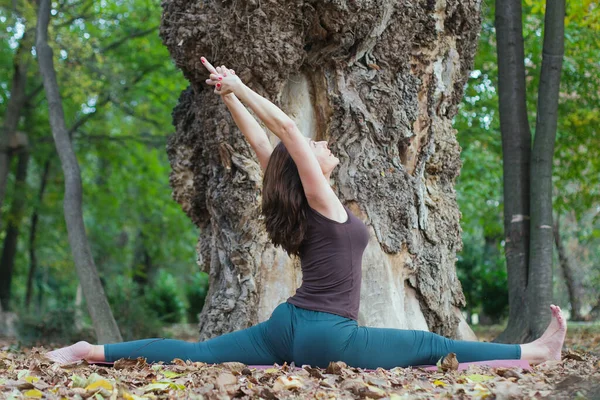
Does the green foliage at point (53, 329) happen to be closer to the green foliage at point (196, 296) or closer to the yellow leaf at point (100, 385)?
the green foliage at point (196, 296)

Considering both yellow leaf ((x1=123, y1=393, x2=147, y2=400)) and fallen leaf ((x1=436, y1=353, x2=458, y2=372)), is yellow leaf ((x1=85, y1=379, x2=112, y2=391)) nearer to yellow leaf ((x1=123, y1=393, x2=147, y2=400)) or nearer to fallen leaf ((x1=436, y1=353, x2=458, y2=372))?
yellow leaf ((x1=123, y1=393, x2=147, y2=400))

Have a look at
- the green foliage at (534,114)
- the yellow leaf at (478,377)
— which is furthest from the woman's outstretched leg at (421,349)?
the green foliage at (534,114)

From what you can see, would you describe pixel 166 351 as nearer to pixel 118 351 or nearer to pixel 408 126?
pixel 118 351

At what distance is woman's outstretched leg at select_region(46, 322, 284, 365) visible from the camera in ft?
14.4

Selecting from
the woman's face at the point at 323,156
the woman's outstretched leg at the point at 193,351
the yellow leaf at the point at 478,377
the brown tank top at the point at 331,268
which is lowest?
the yellow leaf at the point at 478,377

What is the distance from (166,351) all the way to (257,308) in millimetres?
1594

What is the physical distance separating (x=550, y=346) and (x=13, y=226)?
14.9m

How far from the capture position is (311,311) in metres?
4.20

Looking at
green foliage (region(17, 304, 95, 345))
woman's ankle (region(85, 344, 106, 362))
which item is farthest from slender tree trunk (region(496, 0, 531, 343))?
green foliage (region(17, 304, 95, 345))

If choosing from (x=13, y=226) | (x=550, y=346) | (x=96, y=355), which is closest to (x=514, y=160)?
(x=550, y=346)

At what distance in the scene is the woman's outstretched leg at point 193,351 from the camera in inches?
173

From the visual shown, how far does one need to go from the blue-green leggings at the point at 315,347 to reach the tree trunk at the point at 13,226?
13.0 m

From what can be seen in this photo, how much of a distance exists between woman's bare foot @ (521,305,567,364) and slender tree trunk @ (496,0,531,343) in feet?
10.1

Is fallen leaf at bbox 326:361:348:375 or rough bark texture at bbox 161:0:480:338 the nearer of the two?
fallen leaf at bbox 326:361:348:375
